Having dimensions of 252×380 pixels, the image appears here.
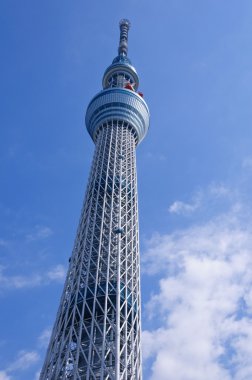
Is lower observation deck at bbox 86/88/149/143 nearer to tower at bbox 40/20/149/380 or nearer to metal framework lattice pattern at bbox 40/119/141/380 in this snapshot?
tower at bbox 40/20/149/380

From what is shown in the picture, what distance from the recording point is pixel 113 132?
81688 millimetres

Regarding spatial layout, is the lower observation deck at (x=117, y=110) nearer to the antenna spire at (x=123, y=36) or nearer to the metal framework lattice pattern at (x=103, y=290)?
the metal framework lattice pattern at (x=103, y=290)

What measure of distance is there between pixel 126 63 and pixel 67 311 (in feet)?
188

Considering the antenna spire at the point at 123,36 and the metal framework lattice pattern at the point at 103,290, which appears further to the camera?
the antenna spire at the point at 123,36

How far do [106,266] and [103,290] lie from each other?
4267 millimetres

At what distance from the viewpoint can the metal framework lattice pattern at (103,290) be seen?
1930 inches

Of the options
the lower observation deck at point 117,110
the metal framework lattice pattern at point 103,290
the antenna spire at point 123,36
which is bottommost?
the metal framework lattice pattern at point 103,290

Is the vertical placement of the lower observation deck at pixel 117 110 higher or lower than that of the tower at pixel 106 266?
higher

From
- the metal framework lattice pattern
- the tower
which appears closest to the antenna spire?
the tower

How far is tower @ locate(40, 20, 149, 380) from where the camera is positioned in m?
49.4

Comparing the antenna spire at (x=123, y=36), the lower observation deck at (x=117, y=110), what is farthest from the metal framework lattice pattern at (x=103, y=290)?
the antenna spire at (x=123, y=36)

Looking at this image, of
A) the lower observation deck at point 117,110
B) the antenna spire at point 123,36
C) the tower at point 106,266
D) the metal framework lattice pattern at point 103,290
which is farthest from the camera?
the antenna spire at point 123,36

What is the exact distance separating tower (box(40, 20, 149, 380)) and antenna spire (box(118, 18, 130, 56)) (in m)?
21.0

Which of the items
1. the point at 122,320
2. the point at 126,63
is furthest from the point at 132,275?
the point at 126,63
